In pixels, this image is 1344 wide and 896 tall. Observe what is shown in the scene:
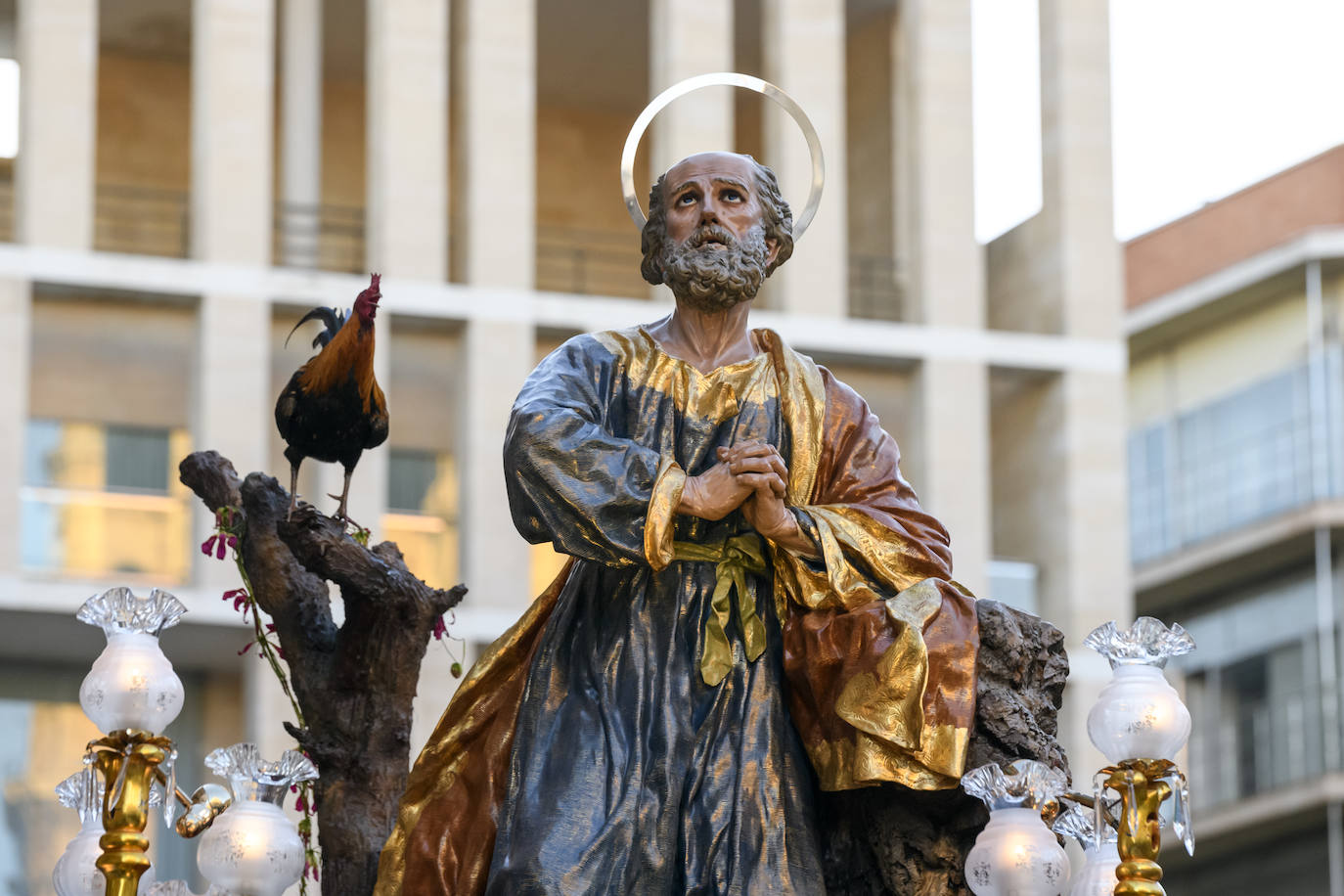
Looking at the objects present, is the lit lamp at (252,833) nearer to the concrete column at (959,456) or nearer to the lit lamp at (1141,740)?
the lit lamp at (1141,740)

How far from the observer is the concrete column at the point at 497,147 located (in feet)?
84.0

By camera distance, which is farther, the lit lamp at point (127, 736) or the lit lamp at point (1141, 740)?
the lit lamp at point (127, 736)

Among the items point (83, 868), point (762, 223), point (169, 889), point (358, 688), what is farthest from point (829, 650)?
point (358, 688)

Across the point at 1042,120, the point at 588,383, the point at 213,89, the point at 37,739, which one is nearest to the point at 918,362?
the point at 1042,120

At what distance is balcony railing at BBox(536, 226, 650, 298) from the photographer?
1135 inches

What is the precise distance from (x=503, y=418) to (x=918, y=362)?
4.05 m

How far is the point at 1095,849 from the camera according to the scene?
7.16 m

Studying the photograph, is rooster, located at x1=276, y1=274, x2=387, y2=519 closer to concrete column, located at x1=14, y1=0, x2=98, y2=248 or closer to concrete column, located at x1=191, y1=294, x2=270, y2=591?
concrete column, located at x1=191, y1=294, x2=270, y2=591

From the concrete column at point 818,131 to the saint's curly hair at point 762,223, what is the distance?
17857mm

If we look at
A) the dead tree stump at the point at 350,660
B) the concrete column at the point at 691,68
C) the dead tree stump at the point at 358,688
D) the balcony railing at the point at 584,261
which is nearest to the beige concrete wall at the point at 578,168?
the balcony railing at the point at 584,261

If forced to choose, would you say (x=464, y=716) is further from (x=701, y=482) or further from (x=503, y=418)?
(x=503, y=418)

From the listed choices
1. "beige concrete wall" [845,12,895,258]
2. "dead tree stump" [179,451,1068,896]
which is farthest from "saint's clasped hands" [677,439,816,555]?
"beige concrete wall" [845,12,895,258]

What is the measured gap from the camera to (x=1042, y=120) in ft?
90.0

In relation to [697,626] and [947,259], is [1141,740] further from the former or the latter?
[947,259]
